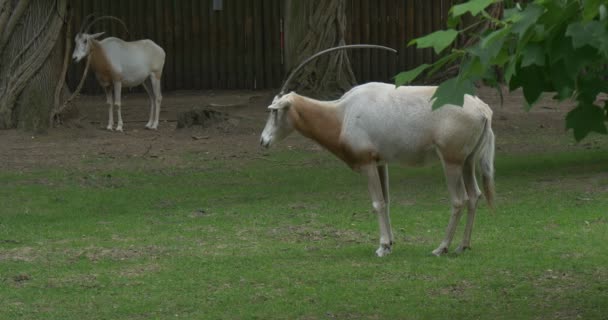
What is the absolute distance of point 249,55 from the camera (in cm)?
2327

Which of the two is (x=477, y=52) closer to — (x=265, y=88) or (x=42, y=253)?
(x=42, y=253)

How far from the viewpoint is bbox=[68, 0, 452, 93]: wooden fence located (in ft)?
75.7

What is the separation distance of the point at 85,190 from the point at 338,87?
20.4ft

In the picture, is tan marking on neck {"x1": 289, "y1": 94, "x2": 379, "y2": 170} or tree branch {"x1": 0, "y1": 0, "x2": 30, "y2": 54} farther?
tree branch {"x1": 0, "y1": 0, "x2": 30, "y2": 54}

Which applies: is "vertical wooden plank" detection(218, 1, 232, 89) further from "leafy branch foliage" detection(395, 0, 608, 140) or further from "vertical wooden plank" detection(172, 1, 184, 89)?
"leafy branch foliage" detection(395, 0, 608, 140)

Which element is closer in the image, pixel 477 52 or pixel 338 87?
pixel 477 52

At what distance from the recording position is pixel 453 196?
844 centimetres

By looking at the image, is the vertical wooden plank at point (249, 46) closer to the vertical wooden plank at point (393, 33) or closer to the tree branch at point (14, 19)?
the vertical wooden plank at point (393, 33)

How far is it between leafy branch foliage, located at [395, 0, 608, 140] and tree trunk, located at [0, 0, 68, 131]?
12.3 metres

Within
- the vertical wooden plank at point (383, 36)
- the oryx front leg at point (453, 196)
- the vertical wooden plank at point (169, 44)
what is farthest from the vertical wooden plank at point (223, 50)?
the oryx front leg at point (453, 196)

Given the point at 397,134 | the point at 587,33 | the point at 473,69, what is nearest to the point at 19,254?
the point at 397,134

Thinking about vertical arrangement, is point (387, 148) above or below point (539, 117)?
above

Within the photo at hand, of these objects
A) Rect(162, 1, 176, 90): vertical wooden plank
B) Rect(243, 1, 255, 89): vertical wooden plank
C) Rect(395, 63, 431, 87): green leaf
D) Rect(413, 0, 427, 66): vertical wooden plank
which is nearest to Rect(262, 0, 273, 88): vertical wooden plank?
Rect(243, 1, 255, 89): vertical wooden plank

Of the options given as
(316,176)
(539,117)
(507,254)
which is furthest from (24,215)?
(539,117)
